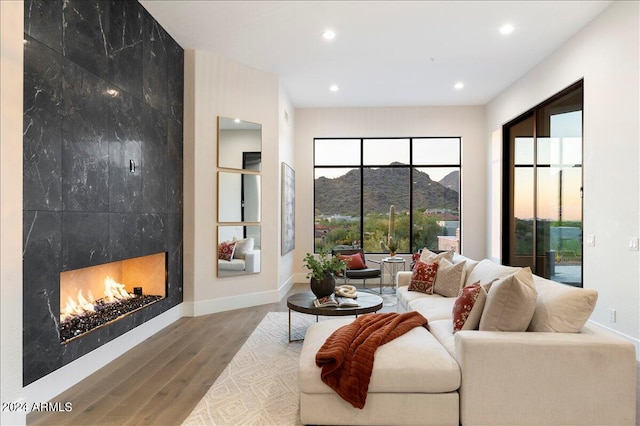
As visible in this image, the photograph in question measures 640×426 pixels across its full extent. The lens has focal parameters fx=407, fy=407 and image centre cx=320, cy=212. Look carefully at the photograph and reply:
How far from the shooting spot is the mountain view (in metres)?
8.17

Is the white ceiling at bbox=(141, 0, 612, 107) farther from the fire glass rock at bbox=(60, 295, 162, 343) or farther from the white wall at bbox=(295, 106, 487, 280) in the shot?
the fire glass rock at bbox=(60, 295, 162, 343)

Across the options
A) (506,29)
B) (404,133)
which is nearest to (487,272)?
(506,29)

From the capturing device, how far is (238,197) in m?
5.68

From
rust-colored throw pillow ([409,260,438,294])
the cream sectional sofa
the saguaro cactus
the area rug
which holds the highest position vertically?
the saguaro cactus

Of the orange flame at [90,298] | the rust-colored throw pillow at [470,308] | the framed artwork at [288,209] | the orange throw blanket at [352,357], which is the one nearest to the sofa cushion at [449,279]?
the rust-colored throw pillow at [470,308]

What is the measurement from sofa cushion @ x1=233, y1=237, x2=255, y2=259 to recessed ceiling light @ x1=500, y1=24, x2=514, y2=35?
411 cm

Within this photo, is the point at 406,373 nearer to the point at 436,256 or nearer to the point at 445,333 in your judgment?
the point at 445,333

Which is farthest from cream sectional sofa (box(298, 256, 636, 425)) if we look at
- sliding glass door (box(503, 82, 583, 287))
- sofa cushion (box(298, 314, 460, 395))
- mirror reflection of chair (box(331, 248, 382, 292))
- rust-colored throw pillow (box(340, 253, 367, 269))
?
rust-colored throw pillow (box(340, 253, 367, 269))

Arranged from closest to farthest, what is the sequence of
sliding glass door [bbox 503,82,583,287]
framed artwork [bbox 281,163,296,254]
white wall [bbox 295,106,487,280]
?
sliding glass door [bbox 503,82,583,287] → framed artwork [bbox 281,163,296,254] → white wall [bbox 295,106,487,280]

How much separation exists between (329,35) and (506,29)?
2029 mm

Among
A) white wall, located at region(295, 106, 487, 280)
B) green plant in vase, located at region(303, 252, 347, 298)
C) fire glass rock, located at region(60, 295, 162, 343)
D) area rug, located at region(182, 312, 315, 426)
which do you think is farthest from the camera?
white wall, located at region(295, 106, 487, 280)

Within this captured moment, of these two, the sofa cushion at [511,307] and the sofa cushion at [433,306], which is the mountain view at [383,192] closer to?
the sofa cushion at [433,306]

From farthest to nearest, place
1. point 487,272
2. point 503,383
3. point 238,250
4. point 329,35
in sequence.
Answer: point 238,250 < point 329,35 < point 487,272 < point 503,383

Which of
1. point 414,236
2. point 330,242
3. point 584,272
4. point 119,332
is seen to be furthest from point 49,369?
point 414,236
